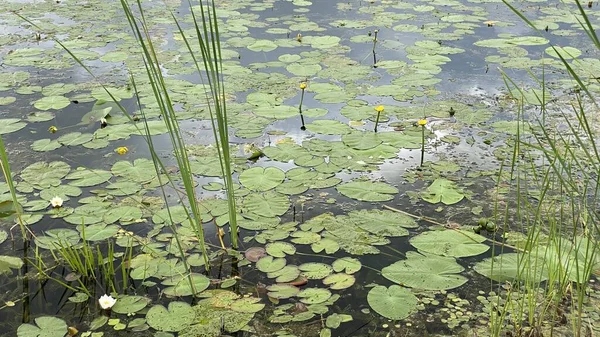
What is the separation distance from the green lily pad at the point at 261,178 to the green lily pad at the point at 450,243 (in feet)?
2.31

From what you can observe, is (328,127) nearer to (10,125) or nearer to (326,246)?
(326,246)

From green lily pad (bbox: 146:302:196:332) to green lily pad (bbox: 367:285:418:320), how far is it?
22.9 inches

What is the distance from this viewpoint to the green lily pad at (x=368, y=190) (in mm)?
2562

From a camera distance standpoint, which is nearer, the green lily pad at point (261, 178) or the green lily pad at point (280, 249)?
the green lily pad at point (280, 249)

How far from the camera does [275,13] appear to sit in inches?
214

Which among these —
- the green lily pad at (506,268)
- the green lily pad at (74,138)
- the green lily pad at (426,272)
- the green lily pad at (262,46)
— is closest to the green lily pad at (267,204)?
the green lily pad at (426,272)

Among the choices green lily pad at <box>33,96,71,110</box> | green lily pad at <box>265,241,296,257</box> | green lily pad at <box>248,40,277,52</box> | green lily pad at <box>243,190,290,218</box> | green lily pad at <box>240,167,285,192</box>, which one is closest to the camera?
green lily pad at <box>265,241,296,257</box>

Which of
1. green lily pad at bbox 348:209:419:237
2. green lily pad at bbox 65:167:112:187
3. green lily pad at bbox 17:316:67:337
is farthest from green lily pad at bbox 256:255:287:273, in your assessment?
green lily pad at bbox 65:167:112:187

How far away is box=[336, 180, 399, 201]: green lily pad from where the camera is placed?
8.41ft

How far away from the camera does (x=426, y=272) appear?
209cm

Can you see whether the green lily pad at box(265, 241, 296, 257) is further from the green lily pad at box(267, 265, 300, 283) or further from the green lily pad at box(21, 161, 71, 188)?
the green lily pad at box(21, 161, 71, 188)

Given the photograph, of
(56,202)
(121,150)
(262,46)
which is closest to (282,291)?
(56,202)

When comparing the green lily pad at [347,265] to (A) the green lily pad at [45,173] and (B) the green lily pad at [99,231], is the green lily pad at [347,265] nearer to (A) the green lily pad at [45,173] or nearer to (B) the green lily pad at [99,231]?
(B) the green lily pad at [99,231]

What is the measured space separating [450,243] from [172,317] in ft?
3.42
